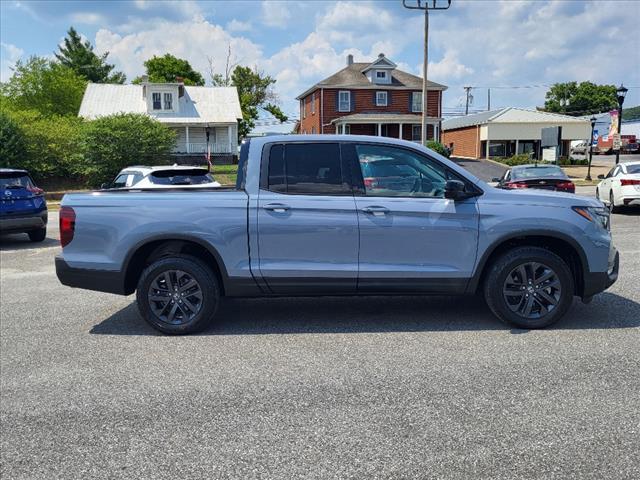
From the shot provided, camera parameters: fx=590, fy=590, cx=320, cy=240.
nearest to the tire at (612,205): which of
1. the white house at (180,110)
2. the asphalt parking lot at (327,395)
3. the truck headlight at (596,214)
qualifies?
the asphalt parking lot at (327,395)

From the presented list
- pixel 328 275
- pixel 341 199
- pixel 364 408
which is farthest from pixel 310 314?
pixel 364 408

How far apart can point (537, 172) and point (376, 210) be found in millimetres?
11846

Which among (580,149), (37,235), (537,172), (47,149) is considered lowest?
(37,235)

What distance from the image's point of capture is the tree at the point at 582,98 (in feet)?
328

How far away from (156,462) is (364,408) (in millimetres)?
1379

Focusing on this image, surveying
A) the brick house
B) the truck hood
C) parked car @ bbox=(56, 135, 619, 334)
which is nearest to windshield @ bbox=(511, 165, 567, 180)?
the truck hood

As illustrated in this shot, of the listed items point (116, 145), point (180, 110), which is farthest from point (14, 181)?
point (180, 110)

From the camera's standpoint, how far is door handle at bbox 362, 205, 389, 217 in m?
5.53

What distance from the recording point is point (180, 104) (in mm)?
45062

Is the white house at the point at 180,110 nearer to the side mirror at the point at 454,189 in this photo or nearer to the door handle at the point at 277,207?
the door handle at the point at 277,207

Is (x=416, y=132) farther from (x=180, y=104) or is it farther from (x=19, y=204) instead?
(x=19, y=204)

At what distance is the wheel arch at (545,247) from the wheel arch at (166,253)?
96.2 inches

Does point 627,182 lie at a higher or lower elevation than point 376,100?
lower

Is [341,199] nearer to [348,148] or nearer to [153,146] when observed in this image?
[348,148]
